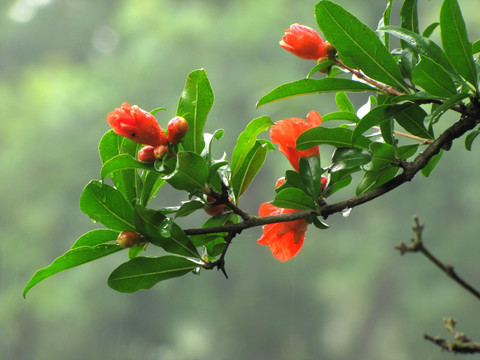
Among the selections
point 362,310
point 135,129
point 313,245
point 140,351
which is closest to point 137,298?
point 140,351

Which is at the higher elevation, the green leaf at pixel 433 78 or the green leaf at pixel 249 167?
the green leaf at pixel 433 78

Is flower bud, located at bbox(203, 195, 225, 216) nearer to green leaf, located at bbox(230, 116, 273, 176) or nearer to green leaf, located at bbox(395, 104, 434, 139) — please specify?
green leaf, located at bbox(230, 116, 273, 176)

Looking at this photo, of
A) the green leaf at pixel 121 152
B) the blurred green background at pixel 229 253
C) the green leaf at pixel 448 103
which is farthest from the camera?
the blurred green background at pixel 229 253

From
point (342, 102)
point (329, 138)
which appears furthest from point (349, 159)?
point (342, 102)

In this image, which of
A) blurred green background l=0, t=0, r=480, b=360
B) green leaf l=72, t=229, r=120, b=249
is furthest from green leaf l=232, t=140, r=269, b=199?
blurred green background l=0, t=0, r=480, b=360

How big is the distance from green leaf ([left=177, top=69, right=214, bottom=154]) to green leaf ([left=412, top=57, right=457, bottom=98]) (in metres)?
0.15

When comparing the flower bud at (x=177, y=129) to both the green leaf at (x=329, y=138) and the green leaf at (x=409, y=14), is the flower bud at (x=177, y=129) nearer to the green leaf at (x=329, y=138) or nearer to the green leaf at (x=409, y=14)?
the green leaf at (x=329, y=138)

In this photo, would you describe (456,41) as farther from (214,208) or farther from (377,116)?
(214,208)

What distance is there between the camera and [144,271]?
473 mm

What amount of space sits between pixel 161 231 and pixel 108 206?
0.05 m

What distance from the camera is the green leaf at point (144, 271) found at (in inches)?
18.5

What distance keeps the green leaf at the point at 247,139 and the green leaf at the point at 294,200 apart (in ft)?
0.19

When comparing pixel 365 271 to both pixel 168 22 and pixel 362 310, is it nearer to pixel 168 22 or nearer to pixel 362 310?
pixel 362 310

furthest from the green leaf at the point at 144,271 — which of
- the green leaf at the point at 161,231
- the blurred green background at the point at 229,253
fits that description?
the blurred green background at the point at 229,253
